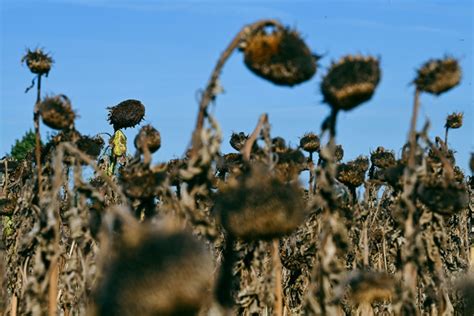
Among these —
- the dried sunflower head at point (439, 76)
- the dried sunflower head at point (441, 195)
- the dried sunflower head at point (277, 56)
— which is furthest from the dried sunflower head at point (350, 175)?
the dried sunflower head at point (277, 56)

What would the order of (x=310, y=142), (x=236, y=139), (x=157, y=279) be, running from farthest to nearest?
(x=236, y=139), (x=310, y=142), (x=157, y=279)

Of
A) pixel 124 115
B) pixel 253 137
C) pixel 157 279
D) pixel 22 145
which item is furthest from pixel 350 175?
pixel 22 145

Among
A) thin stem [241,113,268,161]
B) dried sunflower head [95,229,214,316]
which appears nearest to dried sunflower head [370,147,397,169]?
thin stem [241,113,268,161]

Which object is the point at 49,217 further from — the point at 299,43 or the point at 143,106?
the point at 143,106

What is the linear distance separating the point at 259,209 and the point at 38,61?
3333mm

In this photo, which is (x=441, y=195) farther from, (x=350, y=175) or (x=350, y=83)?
(x=350, y=175)

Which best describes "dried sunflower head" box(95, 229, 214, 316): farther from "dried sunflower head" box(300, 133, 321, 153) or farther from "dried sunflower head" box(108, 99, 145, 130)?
"dried sunflower head" box(108, 99, 145, 130)

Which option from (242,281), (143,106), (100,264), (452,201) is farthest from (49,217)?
(143,106)

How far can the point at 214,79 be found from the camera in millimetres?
8211

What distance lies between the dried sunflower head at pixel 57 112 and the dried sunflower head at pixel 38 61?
53 cm

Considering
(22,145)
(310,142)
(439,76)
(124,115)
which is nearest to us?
(439,76)

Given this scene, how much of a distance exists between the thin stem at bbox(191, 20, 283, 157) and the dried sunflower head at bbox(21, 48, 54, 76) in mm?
2789

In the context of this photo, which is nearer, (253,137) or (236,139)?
(253,137)

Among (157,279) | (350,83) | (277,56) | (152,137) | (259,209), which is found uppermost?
(152,137)
